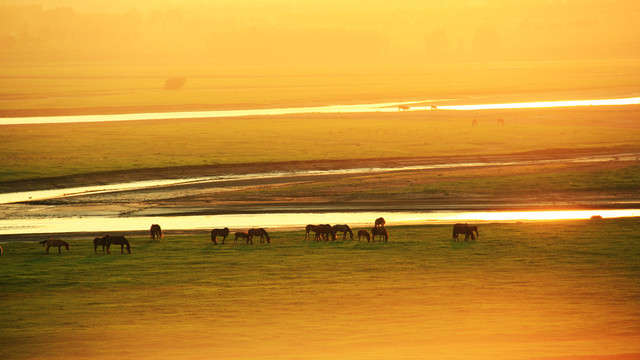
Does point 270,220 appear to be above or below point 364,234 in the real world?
Result: above

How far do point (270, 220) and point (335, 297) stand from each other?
1540cm

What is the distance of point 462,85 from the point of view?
13662cm

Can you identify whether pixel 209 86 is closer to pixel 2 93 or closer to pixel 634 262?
pixel 2 93

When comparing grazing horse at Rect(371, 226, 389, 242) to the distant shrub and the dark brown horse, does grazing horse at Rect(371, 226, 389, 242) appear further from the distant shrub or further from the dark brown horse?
the distant shrub

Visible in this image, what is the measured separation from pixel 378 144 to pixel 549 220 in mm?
27664

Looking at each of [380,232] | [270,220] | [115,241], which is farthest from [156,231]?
[380,232]

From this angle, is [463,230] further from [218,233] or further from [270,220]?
[270,220]

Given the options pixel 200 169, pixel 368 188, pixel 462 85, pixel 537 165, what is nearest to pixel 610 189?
pixel 537 165

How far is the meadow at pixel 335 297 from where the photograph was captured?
2008cm

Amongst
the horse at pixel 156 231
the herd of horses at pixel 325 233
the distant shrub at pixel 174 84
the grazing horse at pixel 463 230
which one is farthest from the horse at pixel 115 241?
the distant shrub at pixel 174 84

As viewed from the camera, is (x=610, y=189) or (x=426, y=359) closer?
(x=426, y=359)

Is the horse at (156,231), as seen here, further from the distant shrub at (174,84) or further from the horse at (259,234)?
the distant shrub at (174,84)

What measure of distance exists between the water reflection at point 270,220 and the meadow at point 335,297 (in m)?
3.37

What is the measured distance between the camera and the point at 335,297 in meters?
25.2
